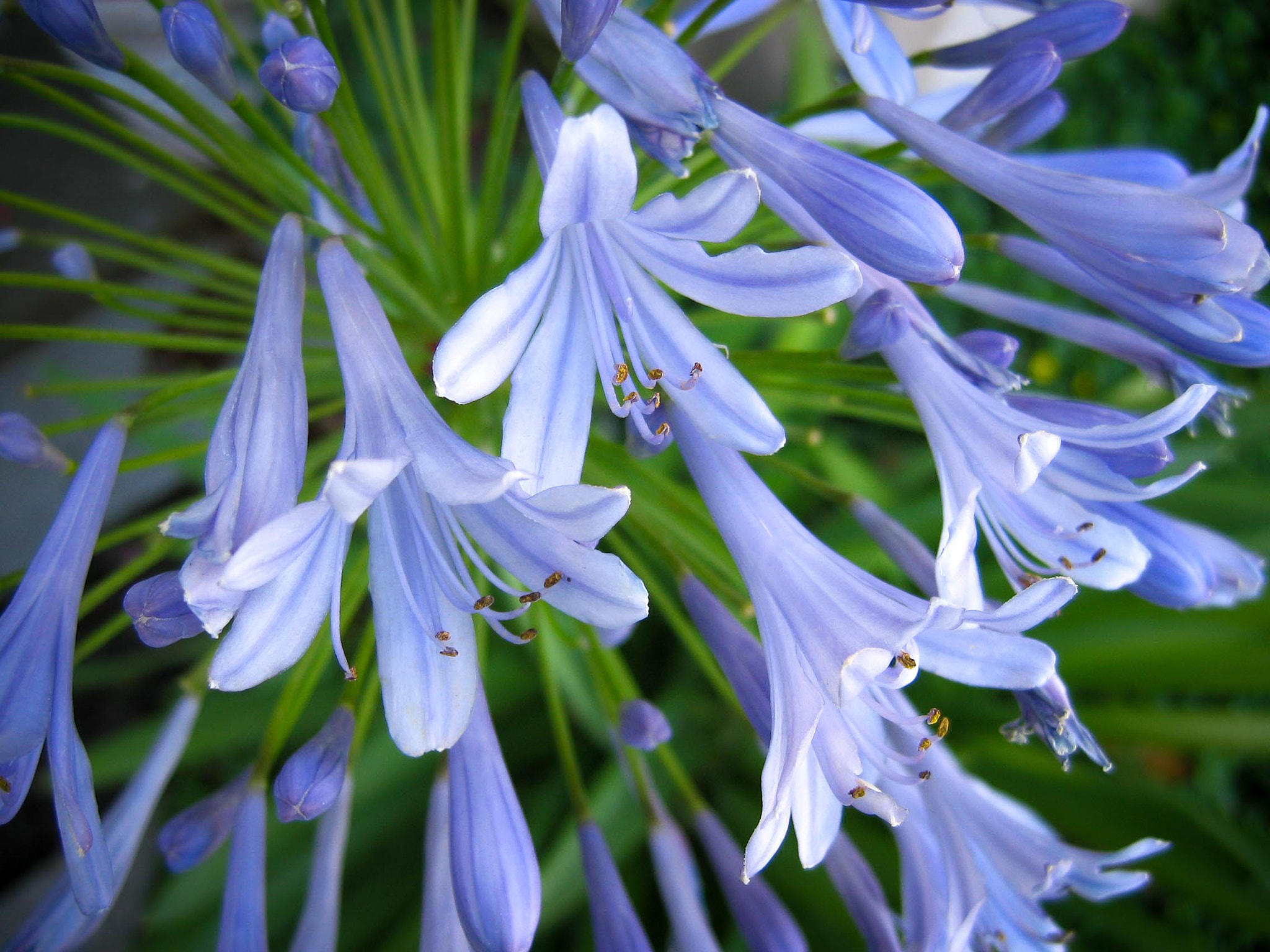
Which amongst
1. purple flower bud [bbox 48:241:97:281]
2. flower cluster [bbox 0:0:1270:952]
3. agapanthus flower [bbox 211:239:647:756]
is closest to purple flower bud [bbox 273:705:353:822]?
flower cluster [bbox 0:0:1270:952]

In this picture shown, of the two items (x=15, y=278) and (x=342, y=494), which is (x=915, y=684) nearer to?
(x=342, y=494)

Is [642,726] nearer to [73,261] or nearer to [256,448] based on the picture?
[256,448]

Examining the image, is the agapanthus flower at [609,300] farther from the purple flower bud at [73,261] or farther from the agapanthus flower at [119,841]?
the purple flower bud at [73,261]

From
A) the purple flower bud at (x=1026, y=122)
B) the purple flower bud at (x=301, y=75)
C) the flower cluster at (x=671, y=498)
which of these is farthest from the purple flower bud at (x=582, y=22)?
the purple flower bud at (x=1026, y=122)

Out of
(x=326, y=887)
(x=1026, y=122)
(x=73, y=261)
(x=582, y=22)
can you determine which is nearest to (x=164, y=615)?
(x=326, y=887)

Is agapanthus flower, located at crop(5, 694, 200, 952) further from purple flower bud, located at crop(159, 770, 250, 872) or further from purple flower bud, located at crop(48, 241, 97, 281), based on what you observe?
purple flower bud, located at crop(48, 241, 97, 281)

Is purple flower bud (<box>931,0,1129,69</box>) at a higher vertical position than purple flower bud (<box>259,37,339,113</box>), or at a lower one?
lower
